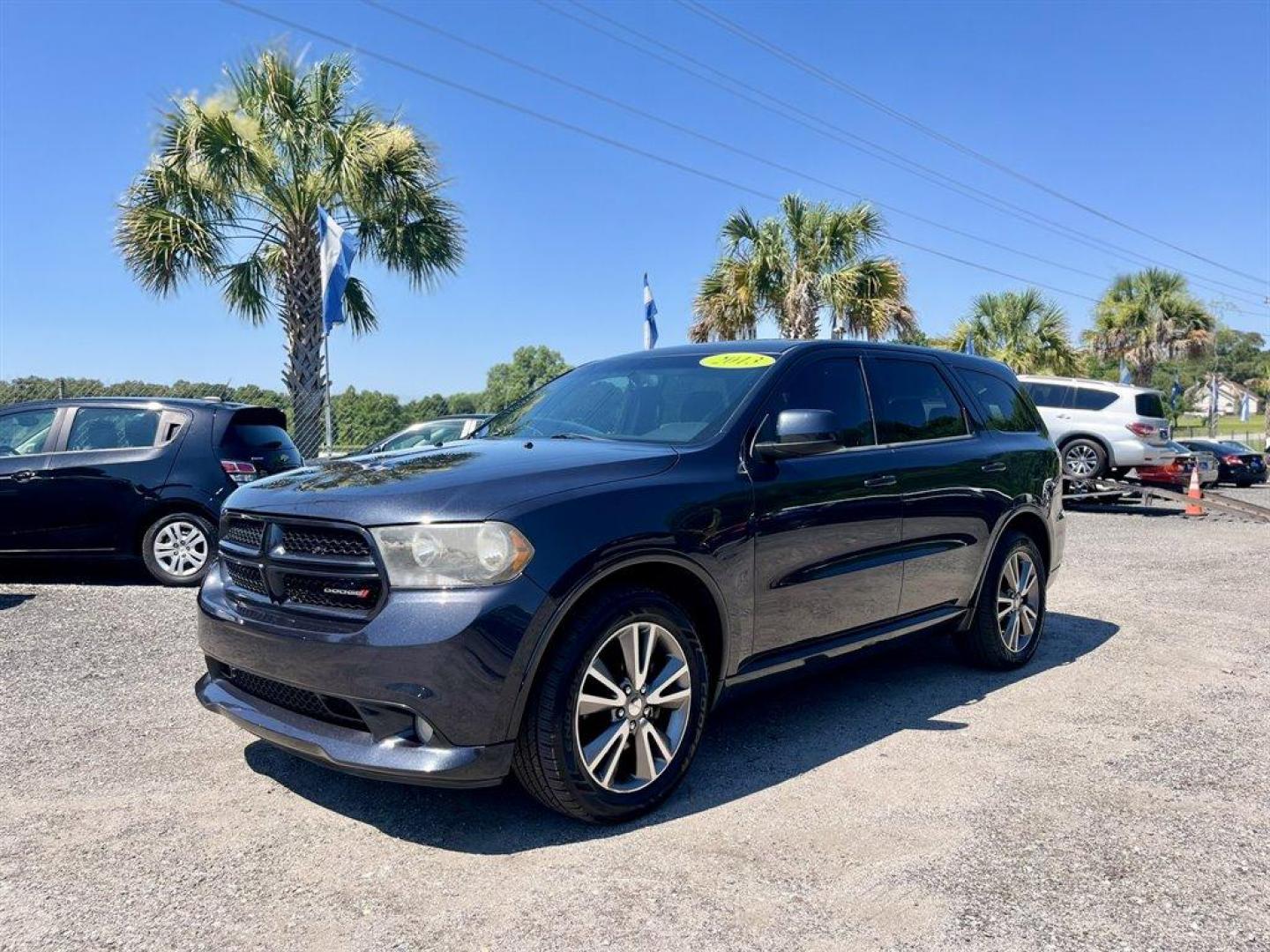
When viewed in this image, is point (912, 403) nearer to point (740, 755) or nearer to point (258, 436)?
point (740, 755)

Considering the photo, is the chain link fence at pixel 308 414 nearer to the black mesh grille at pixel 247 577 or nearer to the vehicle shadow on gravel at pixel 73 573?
the vehicle shadow on gravel at pixel 73 573

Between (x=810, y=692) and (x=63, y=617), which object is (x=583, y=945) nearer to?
(x=810, y=692)

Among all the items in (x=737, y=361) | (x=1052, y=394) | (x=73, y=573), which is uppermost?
(x=1052, y=394)

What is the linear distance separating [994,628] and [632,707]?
2.76 meters

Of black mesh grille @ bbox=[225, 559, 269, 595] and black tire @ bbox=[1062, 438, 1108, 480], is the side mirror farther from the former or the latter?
black tire @ bbox=[1062, 438, 1108, 480]

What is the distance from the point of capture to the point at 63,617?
21.6 feet

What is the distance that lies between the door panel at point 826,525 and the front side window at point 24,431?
21.7 feet

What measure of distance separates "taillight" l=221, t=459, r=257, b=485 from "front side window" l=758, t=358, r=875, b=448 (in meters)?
5.20

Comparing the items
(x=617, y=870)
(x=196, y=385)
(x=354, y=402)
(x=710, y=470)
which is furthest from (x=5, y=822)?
(x=354, y=402)

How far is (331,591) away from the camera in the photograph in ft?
10.1

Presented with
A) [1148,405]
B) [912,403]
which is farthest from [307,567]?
[1148,405]

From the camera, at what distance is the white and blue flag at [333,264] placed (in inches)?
505

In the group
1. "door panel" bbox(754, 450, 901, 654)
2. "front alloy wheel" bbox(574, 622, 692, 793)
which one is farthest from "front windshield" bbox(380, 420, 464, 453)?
"front alloy wheel" bbox(574, 622, 692, 793)

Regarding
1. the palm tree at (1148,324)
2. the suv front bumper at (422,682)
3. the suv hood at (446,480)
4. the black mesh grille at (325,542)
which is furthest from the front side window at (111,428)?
the palm tree at (1148,324)
